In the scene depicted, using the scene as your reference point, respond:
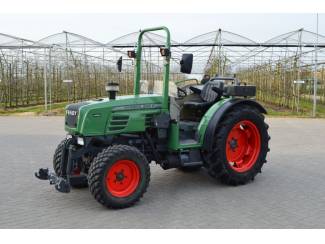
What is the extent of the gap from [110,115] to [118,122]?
143mm

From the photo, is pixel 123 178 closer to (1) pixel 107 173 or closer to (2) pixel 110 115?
(1) pixel 107 173

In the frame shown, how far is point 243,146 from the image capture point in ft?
20.3

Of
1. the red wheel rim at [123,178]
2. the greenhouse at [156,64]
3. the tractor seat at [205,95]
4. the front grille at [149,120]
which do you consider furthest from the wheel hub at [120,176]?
the greenhouse at [156,64]

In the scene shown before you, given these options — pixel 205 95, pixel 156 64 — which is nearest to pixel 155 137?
pixel 205 95

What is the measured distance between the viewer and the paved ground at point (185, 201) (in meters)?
4.32

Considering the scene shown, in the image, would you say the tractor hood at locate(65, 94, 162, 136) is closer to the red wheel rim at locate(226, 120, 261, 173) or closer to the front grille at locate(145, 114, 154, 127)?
the front grille at locate(145, 114, 154, 127)

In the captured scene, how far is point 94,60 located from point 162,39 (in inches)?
269

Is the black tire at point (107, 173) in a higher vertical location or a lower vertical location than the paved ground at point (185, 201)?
higher

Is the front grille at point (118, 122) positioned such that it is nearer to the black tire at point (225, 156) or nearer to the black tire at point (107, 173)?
the black tire at point (107, 173)

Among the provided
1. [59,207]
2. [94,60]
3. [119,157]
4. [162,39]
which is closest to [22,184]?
[59,207]

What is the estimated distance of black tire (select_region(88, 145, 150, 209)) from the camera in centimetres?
455

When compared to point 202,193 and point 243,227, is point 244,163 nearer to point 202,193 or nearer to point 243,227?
point 202,193

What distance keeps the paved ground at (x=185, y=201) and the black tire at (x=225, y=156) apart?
142mm

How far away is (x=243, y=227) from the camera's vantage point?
414cm
